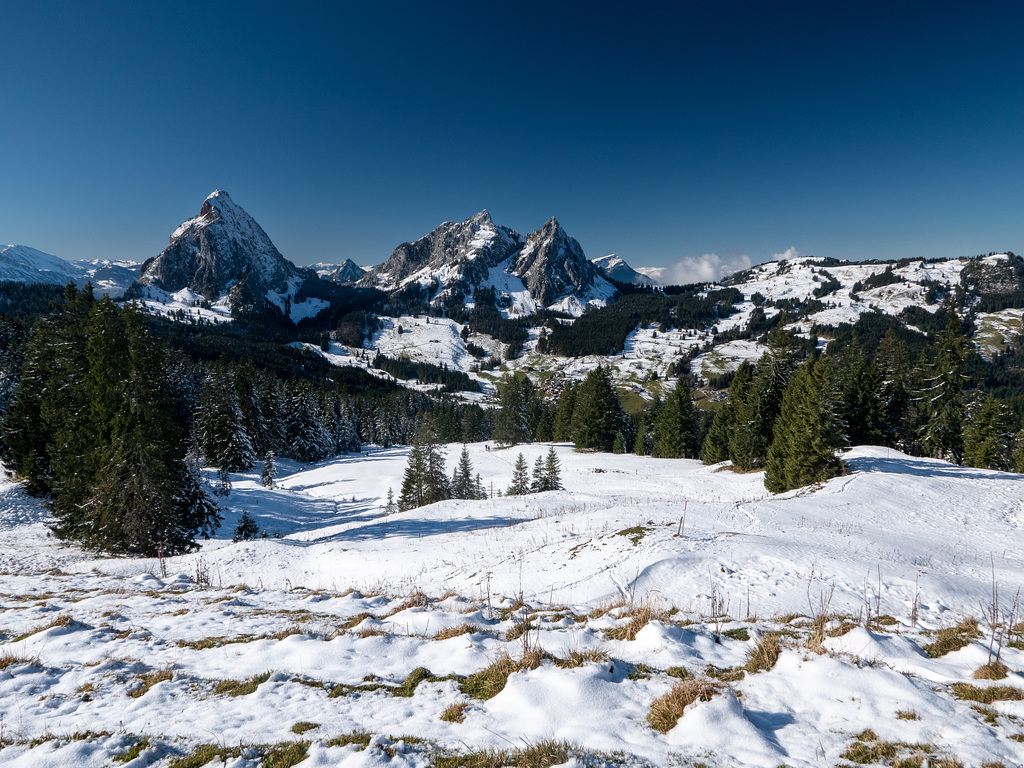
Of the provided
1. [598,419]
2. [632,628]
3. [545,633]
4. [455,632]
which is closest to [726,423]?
[598,419]

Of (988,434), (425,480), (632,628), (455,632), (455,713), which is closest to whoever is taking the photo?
(455,713)

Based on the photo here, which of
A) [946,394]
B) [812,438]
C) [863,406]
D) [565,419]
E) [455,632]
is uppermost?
[946,394]

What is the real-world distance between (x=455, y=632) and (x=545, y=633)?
4.71ft

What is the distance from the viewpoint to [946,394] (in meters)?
36.5

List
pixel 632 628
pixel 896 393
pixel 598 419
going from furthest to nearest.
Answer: pixel 598 419 → pixel 896 393 → pixel 632 628

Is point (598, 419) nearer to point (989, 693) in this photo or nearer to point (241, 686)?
point (989, 693)

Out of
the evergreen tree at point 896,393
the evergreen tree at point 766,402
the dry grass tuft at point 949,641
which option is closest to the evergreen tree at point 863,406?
the evergreen tree at point 896,393

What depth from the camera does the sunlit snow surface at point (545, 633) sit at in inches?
151

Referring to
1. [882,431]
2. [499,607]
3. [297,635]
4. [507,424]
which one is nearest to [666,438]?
[882,431]

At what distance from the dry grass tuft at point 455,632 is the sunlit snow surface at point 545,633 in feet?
0.64

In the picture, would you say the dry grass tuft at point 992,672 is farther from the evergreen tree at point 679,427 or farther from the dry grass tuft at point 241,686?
the evergreen tree at point 679,427

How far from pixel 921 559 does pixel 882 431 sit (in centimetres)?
3844

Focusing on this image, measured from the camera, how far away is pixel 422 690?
4.83 metres

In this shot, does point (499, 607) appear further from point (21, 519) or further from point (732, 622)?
point (21, 519)
